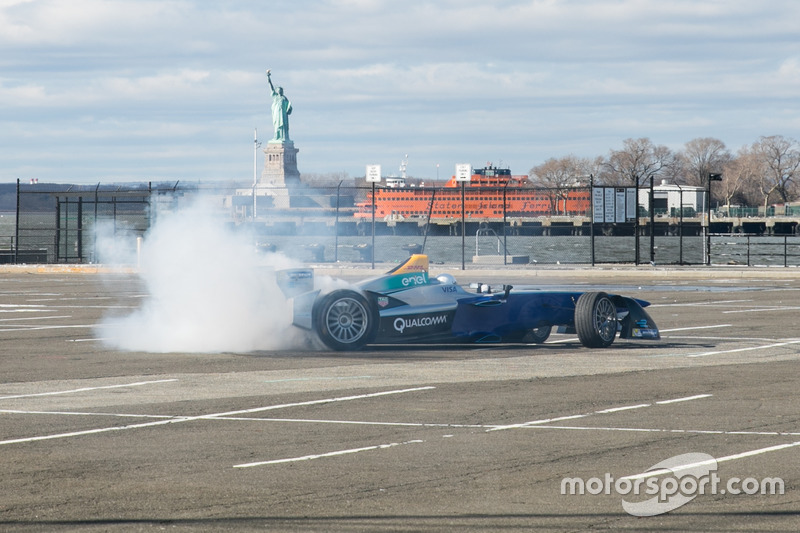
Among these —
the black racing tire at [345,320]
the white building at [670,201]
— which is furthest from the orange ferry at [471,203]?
the black racing tire at [345,320]

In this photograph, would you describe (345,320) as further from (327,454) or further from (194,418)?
(327,454)

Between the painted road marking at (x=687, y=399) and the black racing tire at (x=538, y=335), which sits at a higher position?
the black racing tire at (x=538, y=335)

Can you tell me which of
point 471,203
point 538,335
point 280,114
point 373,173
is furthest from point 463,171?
point 471,203

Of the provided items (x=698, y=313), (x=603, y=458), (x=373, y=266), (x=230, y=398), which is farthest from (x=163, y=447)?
(x=373, y=266)

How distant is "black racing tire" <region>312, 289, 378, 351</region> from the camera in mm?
14969

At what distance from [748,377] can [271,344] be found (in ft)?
21.7

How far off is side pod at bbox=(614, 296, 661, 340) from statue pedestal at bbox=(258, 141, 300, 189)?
113601 millimetres

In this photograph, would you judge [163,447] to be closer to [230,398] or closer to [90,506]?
[90,506]

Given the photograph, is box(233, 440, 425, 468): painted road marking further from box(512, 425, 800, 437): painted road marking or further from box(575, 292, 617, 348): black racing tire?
box(575, 292, 617, 348): black racing tire

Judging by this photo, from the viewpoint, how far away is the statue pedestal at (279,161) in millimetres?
129500

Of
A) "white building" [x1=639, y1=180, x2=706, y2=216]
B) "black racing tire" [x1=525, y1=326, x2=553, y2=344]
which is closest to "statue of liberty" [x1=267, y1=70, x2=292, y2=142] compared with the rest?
"white building" [x1=639, y1=180, x2=706, y2=216]

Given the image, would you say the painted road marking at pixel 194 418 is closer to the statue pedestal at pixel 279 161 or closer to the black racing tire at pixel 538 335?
the black racing tire at pixel 538 335

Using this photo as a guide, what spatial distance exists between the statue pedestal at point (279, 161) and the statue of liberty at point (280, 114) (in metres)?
0.93

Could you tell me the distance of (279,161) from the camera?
13025cm
